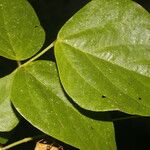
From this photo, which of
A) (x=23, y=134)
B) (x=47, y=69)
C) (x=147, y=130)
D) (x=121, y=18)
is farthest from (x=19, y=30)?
(x=147, y=130)

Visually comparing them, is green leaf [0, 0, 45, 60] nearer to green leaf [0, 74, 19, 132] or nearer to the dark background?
green leaf [0, 74, 19, 132]

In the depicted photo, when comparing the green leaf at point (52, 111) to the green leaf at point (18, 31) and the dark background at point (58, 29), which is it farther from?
the dark background at point (58, 29)

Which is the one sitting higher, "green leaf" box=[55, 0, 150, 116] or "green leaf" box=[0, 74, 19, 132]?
"green leaf" box=[55, 0, 150, 116]

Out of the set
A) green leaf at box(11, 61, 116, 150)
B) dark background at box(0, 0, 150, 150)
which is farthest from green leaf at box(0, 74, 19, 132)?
dark background at box(0, 0, 150, 150)

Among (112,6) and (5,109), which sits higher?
(112,6)

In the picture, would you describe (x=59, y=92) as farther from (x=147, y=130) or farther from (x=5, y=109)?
(x=147, y=130)

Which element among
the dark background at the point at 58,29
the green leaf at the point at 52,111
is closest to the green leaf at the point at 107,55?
the green leaf at the point at 52,111
